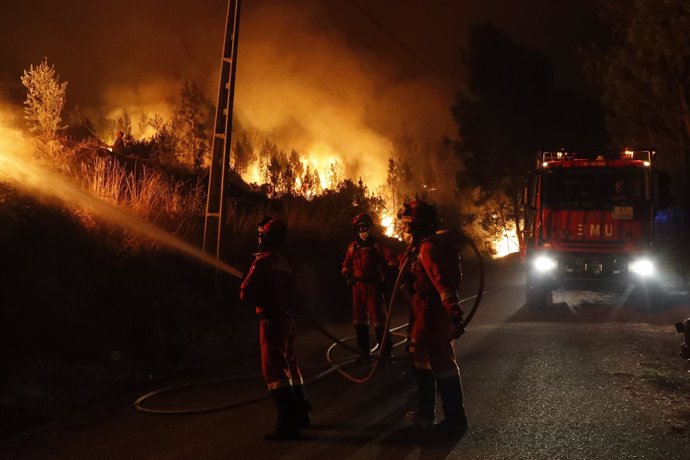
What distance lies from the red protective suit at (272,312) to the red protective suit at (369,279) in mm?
2857

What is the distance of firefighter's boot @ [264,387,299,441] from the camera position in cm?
507

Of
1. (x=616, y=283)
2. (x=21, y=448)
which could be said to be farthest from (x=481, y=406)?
(x=616, y=283)

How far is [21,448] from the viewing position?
5051mm

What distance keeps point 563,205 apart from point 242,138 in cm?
4401

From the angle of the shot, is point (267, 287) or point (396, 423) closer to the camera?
point (267, 287)

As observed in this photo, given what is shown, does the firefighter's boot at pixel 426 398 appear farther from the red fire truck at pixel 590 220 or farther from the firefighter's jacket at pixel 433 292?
the red fire truck at pixel 590 220

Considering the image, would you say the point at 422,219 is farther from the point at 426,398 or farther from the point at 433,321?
the point at 426,398

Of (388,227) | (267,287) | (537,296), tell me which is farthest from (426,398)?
(388,227)

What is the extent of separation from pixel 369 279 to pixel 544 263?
19.7ft

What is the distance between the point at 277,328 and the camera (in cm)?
525

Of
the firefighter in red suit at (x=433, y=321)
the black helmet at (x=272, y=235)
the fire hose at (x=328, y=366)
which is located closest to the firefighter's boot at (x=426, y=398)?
the firefighter in red suit at (x=433, y=321)

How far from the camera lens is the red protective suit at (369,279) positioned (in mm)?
8062

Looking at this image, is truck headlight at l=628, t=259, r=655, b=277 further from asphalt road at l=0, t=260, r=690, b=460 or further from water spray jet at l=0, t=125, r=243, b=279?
water spray jet at l=0, t=125, r=243, b=279

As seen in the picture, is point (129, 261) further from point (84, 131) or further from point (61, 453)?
point (84, 131)
